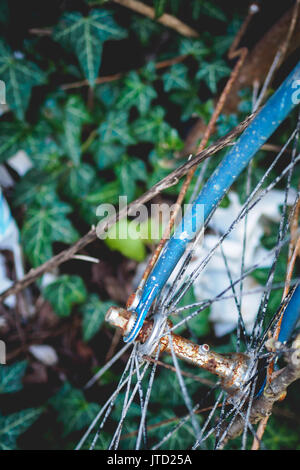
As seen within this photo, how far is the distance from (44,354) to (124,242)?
0.70 m

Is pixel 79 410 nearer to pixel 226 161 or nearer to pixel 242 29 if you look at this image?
pixel 226 161

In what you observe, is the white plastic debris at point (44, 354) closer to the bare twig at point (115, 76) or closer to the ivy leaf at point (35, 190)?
the ivy leaf at point (35, 190)

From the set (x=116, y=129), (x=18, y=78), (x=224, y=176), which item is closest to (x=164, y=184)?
(x=224, y=176)

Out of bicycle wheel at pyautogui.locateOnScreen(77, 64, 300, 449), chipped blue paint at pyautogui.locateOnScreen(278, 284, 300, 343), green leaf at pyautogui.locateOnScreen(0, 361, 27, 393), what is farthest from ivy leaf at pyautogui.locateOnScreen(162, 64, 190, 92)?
green leaf at pyautogui.locateOnScreen(0, 361, 27, 393)

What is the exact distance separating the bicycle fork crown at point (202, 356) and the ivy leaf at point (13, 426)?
2.80 ft

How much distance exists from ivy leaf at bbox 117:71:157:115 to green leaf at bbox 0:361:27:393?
1.09 m

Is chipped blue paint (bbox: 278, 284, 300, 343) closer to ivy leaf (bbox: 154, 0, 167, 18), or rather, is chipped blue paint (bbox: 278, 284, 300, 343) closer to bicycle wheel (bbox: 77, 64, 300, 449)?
bicycle wheel (bbox: 77, 64, 300, 449)

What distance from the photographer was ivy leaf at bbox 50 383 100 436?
113 centimetres

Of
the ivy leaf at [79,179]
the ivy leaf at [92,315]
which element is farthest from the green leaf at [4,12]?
the ivy leaf at [92,315]

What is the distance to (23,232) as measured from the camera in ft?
4.09

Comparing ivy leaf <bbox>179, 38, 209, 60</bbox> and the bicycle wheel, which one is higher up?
ivy leaf <bbox>179, 38, 209, 60</bbox>

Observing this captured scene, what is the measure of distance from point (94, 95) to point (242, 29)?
1.93ft

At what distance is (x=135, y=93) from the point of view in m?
1.14

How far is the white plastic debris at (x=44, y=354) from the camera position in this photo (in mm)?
1488
